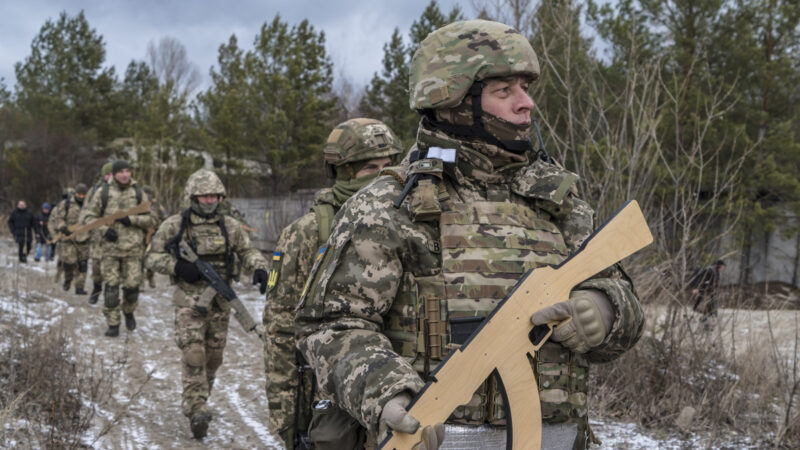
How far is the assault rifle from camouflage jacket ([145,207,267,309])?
0.09 meters

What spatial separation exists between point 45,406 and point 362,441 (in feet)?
12.0

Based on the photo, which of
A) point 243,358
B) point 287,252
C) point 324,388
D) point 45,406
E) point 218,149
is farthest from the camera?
point 218,149

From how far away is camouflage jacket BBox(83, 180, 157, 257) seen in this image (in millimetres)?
8414

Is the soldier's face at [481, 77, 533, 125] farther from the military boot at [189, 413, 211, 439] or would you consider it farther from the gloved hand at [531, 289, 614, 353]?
the military boot at [189, 413, 211, 439]

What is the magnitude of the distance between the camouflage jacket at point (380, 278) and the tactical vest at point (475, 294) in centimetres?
4

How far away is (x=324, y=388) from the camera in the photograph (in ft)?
5.86

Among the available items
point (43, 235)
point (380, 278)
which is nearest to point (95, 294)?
point (43, 235)

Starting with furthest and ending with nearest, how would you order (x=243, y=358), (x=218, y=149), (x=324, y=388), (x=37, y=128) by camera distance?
(x=37, y=128) → (x=218, y=149) → (x=243, y=358) → (x=324, y=388)

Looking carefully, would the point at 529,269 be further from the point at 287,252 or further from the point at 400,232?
the point at 287,252

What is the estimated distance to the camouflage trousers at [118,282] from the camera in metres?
8.11

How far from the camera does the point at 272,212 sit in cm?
1648

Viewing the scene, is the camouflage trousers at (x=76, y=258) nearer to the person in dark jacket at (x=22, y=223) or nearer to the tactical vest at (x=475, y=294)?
the person in dark jacket at (x=22, y=223)

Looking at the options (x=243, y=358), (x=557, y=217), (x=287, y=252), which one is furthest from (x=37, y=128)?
(x=557, y=217)

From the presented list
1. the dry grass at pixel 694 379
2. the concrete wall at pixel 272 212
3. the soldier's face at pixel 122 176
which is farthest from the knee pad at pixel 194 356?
the concrete wall at pixel 272 212
